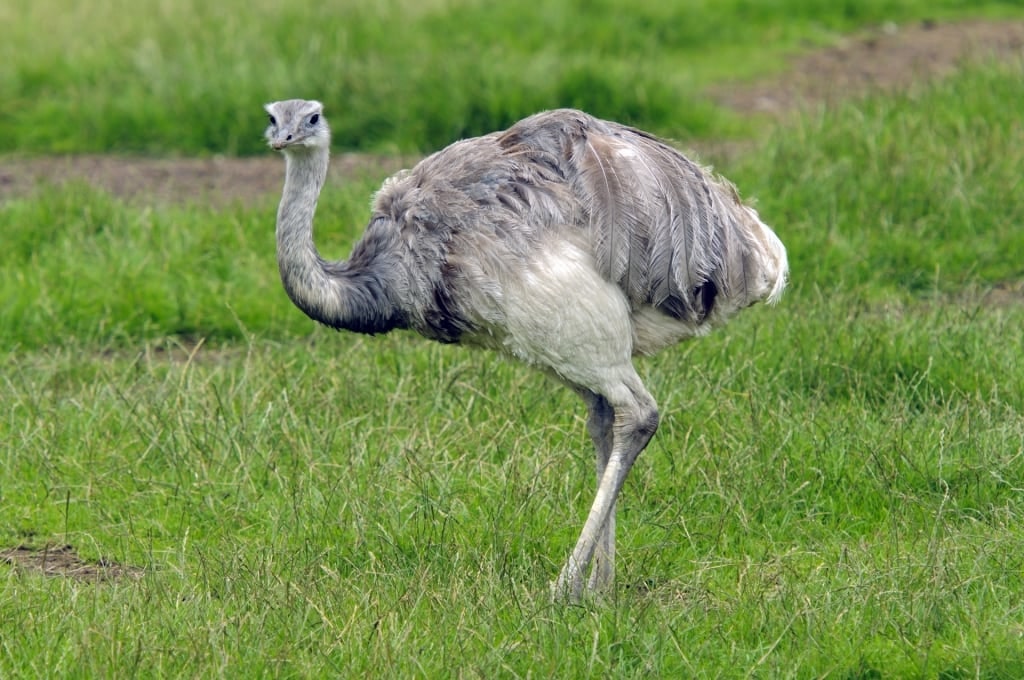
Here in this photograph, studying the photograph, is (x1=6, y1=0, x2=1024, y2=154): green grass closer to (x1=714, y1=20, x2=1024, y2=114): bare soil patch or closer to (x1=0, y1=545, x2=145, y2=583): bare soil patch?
(x1=714, y1=20, x2=1024, y2=114): bare soil patch

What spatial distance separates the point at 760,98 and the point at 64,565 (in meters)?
6.45

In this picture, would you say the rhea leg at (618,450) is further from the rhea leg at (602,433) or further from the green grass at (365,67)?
the green grass at (365,67)

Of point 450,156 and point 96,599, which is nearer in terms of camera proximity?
point 96,599

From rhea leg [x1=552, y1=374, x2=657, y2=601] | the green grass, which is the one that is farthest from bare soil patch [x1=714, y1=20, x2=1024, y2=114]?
rhea leg [x1=552, y1=374, x2=657, y2=601]

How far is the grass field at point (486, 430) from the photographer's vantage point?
4.44m

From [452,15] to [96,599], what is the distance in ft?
23.9

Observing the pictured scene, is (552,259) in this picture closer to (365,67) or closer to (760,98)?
(365,67)

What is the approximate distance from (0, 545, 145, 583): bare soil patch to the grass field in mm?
48

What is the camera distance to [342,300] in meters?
4.92

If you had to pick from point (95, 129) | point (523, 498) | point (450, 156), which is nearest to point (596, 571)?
point (523, 498)

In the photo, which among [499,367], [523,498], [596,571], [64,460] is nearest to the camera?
[596,571]

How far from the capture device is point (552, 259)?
4805 mm

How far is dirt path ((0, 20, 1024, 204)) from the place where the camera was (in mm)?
8938

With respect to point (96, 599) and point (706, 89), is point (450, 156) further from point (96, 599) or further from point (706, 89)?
point (706, 89)
